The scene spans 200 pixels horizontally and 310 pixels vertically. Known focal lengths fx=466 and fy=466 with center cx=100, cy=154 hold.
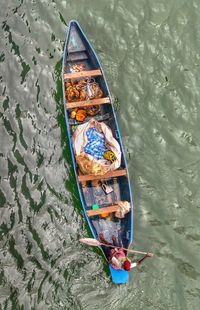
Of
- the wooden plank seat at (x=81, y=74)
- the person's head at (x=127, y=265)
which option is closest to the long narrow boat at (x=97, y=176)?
the wooden plank seat at (x=81, y=74)

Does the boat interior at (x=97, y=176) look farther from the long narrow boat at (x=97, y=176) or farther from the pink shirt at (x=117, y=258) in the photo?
the pink shirt at (x=117, y=258)

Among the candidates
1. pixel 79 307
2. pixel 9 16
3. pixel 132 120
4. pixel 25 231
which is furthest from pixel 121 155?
pixel 9 16

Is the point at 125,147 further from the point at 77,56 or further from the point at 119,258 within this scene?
the point at 119,258

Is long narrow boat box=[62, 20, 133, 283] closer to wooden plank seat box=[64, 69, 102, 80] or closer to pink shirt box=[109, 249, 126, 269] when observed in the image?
wooden plank seat box=[64, 69, 102, 80]

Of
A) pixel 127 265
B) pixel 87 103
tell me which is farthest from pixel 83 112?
pixel 127 265

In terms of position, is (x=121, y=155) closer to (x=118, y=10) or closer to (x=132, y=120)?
(x=132, y=120)

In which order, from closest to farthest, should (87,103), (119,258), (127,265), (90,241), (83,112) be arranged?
(127,265) → (119,258) → (90,241) → (87,103) → (83,112)

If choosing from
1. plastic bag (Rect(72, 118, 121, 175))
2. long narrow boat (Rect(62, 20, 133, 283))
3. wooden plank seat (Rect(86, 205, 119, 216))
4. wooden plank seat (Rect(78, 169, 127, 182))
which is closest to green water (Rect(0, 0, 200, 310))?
long narrow boat (Rect(62, 20, 133, 283))
